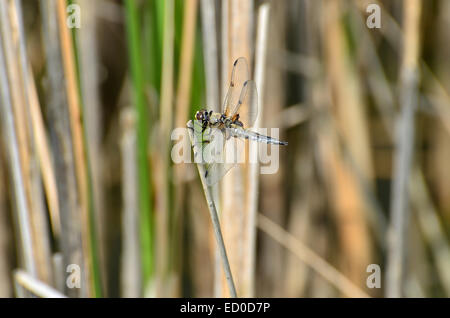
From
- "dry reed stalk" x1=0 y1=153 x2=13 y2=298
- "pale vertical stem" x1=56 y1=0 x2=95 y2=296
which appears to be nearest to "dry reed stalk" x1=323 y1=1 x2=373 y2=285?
"pale vertical stem" x1=56 y1=0 x2=95 y2=296

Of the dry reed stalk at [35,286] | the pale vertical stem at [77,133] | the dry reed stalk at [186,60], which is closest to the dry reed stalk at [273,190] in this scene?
the dry reed stalk at [186,60]

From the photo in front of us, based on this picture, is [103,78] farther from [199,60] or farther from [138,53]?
[138,53]

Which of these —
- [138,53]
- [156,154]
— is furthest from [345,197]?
[138,53]

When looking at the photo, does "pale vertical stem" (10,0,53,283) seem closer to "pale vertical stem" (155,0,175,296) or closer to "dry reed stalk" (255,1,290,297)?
"pale vertical stem" (155,0,175,296)

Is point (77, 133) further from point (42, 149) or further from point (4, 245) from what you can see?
point (4, 245)

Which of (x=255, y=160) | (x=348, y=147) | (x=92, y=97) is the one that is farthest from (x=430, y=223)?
(x=92, y=97)

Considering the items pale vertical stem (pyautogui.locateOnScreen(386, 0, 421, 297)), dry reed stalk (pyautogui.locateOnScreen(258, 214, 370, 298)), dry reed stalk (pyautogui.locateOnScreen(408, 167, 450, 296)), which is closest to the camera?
pale vertical stem (pyautogui.locateOnScreen(386, 0, 421, 297))

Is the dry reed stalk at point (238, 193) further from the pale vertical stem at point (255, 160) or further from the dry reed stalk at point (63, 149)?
the dry reed stalk at point (63, 149)
